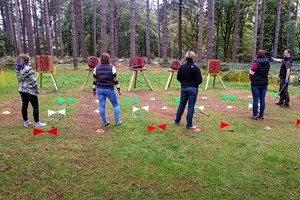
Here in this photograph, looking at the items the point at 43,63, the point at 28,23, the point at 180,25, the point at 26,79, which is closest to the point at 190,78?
the point at 26,79

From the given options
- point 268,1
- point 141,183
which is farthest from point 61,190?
point 268,1

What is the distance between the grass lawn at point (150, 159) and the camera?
2.99 m

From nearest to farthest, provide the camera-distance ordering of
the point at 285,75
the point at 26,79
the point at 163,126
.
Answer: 1. the point at 26,79
2. the point at 163,126
3. the point at 285,75

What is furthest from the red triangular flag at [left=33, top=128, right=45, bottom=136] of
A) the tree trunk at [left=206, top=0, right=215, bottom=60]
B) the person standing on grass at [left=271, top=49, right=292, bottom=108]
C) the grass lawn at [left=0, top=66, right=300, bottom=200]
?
the tree trunk at [left=206, top=0, right=215, bottom=60]

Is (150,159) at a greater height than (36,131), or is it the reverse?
(36,131)

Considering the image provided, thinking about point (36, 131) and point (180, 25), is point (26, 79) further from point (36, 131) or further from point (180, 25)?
point (180, 25)

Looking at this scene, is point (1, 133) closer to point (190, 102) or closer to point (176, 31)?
point (190, 102)

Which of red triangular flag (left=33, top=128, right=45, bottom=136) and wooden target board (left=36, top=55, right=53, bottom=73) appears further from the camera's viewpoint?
wooden target board (left=36, top=55, right=53, bottom=73)

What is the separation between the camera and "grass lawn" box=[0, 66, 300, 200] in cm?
299

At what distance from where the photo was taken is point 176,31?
112ft

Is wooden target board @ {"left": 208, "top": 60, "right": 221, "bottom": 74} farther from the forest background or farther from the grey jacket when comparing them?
the forest background

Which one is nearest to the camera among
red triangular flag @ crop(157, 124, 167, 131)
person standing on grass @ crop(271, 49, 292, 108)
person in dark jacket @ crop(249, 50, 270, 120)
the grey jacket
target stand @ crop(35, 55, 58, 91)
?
the grey jacket

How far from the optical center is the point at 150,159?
148 inches

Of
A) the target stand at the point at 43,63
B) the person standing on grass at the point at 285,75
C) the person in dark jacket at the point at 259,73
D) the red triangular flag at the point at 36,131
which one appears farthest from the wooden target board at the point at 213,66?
the red triangular flag at the point at 36,131
